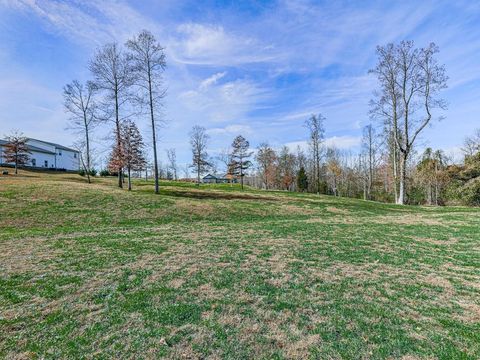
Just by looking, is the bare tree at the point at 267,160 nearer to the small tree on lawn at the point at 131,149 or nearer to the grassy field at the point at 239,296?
the small tree on lawn at the point at 131,149

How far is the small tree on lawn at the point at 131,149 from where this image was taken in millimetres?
24091

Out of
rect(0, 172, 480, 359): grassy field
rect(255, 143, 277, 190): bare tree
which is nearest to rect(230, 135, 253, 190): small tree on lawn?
rect(255, 143, 277, 190): bare tree

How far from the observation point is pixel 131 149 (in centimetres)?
2495

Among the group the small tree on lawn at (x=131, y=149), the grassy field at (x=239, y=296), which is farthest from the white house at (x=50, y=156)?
the grassy field at (x=239, y=296)

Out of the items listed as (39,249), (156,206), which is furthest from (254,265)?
(156,206)

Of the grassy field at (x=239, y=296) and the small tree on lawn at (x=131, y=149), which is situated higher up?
the small tree on lawn at (x=131, y=149)

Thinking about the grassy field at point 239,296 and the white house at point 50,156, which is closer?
the grassy field at point 239,296

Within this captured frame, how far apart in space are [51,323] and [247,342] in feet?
9.10

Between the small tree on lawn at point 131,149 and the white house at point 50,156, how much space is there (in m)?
32.3

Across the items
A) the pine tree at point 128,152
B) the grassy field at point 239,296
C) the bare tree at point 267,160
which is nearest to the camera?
the grassy field at point 239,296

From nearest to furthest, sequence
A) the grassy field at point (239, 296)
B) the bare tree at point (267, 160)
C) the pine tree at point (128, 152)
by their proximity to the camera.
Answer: the grassy field at point (239, 296), the pine tree at point (128, 152), the bare tree at point (267, 160)

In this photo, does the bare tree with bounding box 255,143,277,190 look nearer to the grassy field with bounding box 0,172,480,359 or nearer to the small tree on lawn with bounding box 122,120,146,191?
the small tree on lawn with bounding box 122,120,146,191

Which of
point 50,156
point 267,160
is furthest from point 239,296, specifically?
point 50,156

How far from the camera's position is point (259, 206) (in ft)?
61.8
